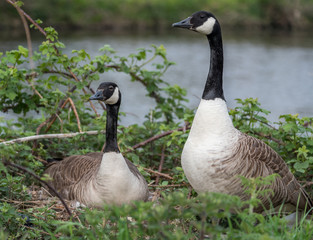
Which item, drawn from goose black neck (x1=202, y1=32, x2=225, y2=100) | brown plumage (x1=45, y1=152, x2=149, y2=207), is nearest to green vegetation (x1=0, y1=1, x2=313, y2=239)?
brown plumage (x1=45, y1=152, x2=149, y2=207)

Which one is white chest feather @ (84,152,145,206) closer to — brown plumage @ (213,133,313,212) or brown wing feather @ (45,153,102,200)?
brown wing feather @ (45,153,102,200)

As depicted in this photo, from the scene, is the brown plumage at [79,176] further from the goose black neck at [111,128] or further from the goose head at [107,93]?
the goose head at [107,93]

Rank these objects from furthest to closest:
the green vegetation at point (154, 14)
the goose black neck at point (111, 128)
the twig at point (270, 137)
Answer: the green vegetation at point (154, 14)
the twig at point (270, 137)
the goose black neck at point (111, 128)

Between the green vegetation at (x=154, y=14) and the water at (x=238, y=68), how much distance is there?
1614 millimetres

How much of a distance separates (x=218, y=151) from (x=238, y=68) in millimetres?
14495

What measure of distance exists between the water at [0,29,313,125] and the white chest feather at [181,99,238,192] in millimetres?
6131

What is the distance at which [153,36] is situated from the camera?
79.2 feet

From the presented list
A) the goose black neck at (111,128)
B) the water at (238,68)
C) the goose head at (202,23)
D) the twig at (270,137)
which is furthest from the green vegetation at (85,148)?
the water at (238,68)

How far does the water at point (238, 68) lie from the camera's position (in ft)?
43.8

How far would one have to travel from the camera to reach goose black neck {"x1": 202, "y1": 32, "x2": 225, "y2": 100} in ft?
14.1

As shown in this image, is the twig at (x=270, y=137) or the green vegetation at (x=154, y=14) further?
the green vegetation at (x=154, y=14)

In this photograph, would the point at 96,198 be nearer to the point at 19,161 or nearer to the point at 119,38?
the point at 19,161

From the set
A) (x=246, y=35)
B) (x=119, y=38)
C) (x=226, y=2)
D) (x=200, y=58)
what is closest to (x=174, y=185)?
(x=200, y=58)

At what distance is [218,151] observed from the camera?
13.5 feet
